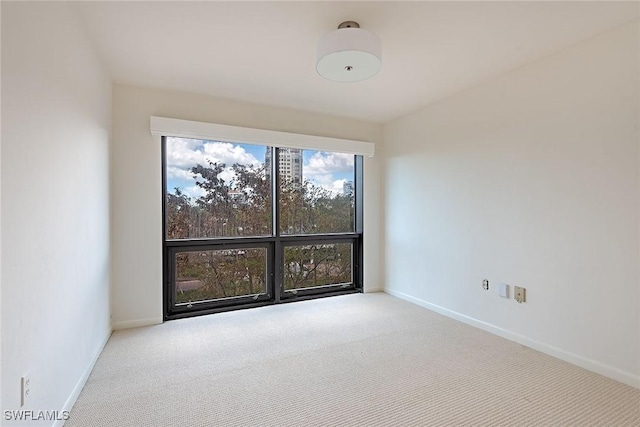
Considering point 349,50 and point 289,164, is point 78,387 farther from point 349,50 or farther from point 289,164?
point 289,164

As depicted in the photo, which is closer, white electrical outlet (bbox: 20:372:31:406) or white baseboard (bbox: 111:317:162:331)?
white electrical outlet (bbox: 20:372:31:406)

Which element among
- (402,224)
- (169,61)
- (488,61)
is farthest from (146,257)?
(488,61)

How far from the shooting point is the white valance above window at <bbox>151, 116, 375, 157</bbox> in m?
3.14

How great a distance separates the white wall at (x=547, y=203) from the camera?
2.12 m

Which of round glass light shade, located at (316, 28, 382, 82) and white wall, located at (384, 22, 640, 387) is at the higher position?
round glass light shade, located at (316, 28, 382, 82)

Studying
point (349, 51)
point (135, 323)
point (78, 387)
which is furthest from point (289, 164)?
point (78, 387)

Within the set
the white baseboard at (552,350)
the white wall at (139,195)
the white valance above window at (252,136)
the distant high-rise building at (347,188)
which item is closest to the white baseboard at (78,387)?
the white wall at (139,195)

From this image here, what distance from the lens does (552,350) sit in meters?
2.49

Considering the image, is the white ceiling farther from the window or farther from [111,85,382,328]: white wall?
the window

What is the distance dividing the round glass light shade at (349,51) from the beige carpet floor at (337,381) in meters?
2.08

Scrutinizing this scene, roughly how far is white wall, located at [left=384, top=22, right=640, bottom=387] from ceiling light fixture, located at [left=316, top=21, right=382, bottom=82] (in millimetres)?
1415

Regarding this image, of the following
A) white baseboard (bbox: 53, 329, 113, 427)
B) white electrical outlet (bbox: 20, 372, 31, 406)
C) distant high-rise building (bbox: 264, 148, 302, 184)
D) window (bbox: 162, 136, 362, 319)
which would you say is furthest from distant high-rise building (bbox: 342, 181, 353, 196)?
white electrical outlet (bbox: 20, 372, 31, 406)

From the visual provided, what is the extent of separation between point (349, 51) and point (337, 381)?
6.82ft

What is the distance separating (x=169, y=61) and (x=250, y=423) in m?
2.62
